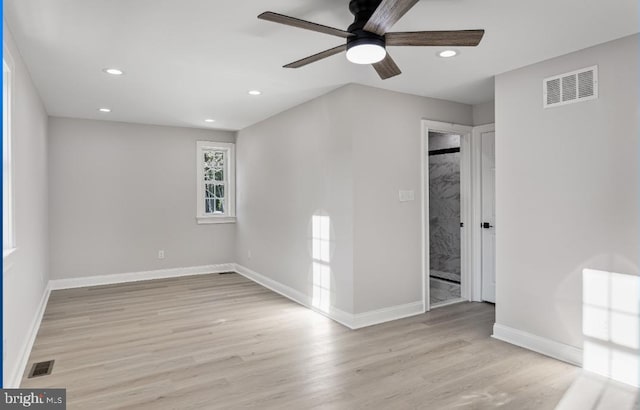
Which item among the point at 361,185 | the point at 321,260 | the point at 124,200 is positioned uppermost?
the point at 361,185

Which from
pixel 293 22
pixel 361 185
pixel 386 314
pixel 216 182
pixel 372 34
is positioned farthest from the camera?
pixel 216 182

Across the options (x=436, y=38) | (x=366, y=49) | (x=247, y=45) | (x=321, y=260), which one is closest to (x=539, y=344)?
(x=321, y=260)

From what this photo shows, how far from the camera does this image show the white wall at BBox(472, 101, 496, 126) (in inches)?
185

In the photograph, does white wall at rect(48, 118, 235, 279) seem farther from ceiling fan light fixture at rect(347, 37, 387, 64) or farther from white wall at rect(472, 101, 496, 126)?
ceiling fan light fixture at rect(347, 37, 387, 64)

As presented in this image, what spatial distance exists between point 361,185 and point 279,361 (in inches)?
72.5

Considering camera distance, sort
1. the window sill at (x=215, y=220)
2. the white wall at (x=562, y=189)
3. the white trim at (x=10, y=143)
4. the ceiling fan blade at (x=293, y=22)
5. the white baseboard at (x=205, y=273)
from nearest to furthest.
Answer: the ceiling fan blade at (x=293, y=22) → the white trim at (x=10, y=143) → the white wall at (x=562, y=189) → the white baseboard at (x=205, y=273) → the window sill at (x=215, y=220)

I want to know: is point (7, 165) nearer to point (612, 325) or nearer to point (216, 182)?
point (216, 182)

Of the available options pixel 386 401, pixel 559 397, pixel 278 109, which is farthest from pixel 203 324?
pixel 559 397

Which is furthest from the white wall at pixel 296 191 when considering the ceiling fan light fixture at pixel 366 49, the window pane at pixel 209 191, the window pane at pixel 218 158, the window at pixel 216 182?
the ceiling fan light fixture at pixel 366 49

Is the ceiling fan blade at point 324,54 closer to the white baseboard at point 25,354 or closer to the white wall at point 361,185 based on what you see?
the white wall at point 361,185

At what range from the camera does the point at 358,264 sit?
3943mm

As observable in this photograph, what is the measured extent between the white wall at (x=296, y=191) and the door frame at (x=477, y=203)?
6.06 feet

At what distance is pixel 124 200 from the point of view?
6023 millimetres

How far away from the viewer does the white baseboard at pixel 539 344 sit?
3.06 meters
